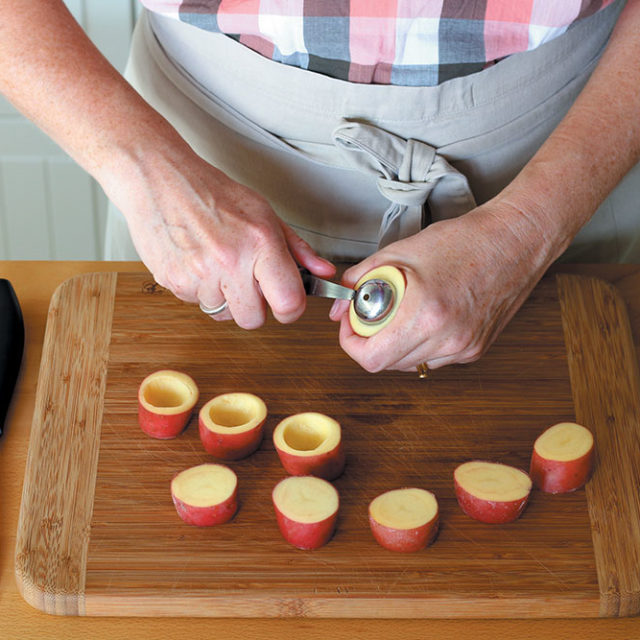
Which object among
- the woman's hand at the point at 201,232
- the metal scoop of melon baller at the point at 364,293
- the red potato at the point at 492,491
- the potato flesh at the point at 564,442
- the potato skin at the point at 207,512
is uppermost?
the woman's hand at the point at 201,232

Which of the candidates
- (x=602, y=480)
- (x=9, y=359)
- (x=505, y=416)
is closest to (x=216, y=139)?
(x=9, y=359)

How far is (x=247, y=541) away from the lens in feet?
A: 3.33

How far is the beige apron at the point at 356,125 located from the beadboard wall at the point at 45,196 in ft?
2.80

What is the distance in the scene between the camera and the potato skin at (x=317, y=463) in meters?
1.05

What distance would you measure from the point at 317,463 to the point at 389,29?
0.51m

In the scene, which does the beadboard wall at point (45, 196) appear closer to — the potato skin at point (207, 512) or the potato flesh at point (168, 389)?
the potato flesh at point (168, 389)

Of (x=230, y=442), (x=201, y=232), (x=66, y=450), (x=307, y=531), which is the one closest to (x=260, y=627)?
(x=307, y=531)

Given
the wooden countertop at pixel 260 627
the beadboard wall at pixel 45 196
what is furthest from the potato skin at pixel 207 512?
A: the beadboard wall at pixel 45 196

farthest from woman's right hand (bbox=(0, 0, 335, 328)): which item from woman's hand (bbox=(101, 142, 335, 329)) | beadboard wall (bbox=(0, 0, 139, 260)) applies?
beadboard wall (bbox=(0, 0, 139, 260))

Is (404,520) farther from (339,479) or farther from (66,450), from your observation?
(66,450)

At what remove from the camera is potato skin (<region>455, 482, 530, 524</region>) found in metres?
1.01

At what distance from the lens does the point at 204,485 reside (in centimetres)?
102

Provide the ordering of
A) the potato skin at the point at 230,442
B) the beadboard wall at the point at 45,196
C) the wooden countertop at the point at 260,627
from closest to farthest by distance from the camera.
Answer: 1. the wooden countertop at the point at 260,627
2. the potato skin at the point at 230,442
3. the beadboard wall at the point at 45,196

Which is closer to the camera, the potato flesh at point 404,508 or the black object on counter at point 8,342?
the potato flesh at point 404,508
